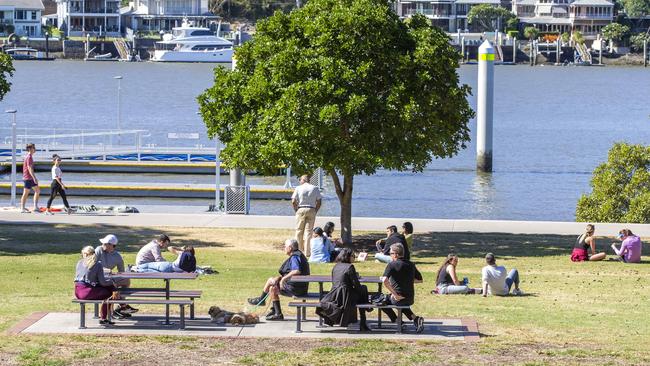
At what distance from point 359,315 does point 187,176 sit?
37035mm

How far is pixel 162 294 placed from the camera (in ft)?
58.2

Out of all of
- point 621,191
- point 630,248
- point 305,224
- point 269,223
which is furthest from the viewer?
point 621,191

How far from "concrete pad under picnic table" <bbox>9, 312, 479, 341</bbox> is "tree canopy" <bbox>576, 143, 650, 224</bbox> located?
17.7 metres

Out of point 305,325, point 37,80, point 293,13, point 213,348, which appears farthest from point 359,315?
point 37,80

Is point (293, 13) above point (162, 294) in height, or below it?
above

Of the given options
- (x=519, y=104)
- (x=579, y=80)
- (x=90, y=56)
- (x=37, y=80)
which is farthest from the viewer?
(x=90, y=56)

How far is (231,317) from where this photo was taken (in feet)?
58.1

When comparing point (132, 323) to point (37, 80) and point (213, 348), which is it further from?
point (37, 80)

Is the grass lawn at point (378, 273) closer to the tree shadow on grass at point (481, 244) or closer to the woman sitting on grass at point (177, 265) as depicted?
the tree shadow on grass at point (481, 244)

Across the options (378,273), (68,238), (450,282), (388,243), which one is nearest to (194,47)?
(68,238)

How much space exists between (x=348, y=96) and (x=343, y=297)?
988 cm

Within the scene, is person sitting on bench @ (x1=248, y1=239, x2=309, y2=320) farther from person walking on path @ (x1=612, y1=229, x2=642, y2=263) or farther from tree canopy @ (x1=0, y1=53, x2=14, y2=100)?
tree canopy @ (x1=0, y1=53, x2=14, y2=100)

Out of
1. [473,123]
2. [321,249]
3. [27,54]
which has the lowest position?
[321,249]

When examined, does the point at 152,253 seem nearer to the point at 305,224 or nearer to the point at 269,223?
the point at 305,224
